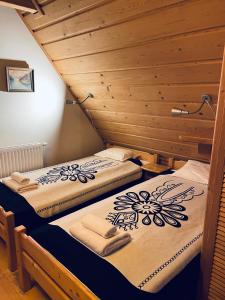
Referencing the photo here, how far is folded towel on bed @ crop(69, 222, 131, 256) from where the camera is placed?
4.94 feet

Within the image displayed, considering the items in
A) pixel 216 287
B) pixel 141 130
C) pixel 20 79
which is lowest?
pixel 216 287

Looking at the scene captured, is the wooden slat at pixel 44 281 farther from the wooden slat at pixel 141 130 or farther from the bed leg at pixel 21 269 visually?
the wooden slat at pixel 141 130

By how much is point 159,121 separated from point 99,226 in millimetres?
1673

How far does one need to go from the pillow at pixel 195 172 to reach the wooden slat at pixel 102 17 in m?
1.78

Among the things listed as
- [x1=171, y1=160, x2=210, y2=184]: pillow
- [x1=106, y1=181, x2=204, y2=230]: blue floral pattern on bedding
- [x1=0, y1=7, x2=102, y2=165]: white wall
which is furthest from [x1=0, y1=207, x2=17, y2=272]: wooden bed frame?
[x1=171, y1=160, x2=210, y2=184]: pillow

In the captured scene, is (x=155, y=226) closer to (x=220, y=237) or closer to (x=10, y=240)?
(x=220, y=237)

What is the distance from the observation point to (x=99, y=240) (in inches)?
60.7

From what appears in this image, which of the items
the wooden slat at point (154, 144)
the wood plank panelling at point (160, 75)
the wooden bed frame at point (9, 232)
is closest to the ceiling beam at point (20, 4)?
the wood plank panelling at point (160, 75)

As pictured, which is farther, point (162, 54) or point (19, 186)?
point (19, 186)

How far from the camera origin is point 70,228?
1.74 metres

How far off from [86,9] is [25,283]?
2.32 metres

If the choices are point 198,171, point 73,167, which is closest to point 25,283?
point 73,167

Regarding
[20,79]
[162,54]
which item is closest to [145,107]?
[162,54]

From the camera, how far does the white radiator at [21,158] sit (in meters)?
2.93
